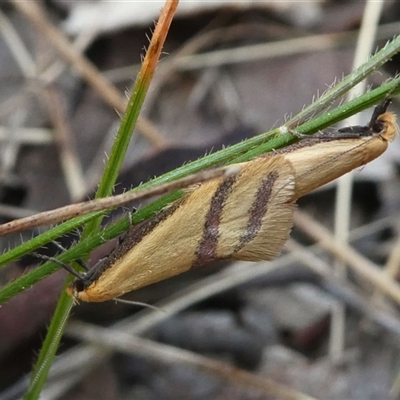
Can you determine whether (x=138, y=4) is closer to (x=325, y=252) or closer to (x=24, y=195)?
(x=24, y=195)

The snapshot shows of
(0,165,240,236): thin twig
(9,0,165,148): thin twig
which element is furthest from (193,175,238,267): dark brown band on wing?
(9,0,165,148): thin twig

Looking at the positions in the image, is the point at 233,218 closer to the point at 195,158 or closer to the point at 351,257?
the point at 195,158

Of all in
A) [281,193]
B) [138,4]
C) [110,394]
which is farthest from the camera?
[138,4]

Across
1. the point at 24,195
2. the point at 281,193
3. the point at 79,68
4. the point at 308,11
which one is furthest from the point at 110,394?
the point at 308,11

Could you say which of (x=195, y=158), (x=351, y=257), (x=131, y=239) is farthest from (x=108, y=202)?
(x=351, y=257)

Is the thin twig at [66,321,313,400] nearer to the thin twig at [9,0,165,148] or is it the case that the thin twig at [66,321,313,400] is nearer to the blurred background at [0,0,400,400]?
the blurred background at [0,0,400,400]

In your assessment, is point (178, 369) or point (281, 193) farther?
point (178, 369)

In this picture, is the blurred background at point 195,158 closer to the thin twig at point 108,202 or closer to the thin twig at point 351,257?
the thin twig at point 351,257
